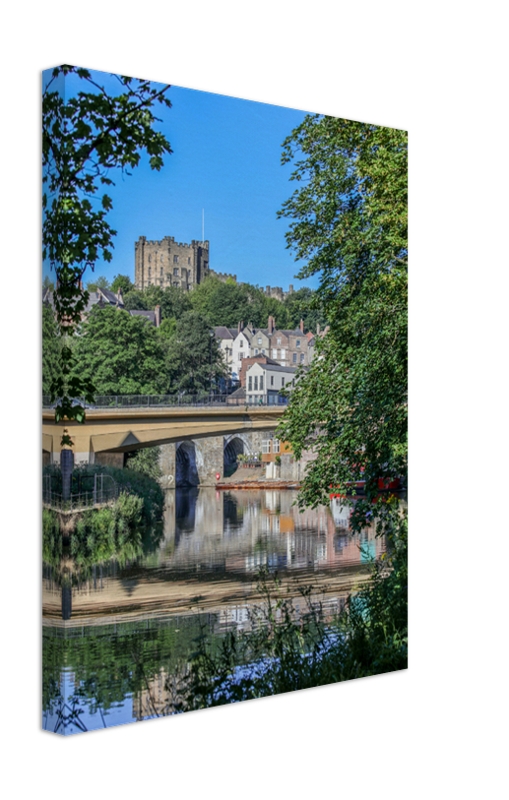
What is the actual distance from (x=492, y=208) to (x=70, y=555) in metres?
2.59

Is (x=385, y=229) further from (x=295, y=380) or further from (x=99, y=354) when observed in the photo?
(x=99, y=354)

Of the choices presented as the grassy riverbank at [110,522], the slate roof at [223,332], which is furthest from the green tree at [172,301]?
the grassy riverbank at [110,522]

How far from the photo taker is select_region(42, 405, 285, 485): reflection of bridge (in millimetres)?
3547

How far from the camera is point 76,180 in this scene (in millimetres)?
3520

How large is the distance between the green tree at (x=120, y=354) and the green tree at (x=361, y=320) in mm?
1024

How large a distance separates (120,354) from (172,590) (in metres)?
1.11

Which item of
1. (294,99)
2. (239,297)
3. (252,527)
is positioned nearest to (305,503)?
(252,527)

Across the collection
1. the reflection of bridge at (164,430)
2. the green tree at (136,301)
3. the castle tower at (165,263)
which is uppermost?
the castle tower at (165,263)

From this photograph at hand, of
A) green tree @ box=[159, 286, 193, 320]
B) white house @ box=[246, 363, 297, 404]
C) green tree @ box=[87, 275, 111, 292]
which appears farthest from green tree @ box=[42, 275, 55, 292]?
white house @ box=[246, 363, 297, 404]

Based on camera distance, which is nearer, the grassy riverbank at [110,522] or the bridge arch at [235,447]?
the grassy riverbank at [110,522]

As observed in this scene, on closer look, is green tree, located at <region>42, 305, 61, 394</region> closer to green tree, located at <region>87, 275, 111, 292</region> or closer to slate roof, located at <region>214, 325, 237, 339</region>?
green tree, located at <region>87, 275, 111, 292</region>

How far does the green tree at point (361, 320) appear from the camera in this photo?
15.6 ft

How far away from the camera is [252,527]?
4270 mm

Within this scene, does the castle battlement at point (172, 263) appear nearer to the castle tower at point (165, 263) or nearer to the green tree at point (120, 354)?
the castle tower at point (165, 263)
